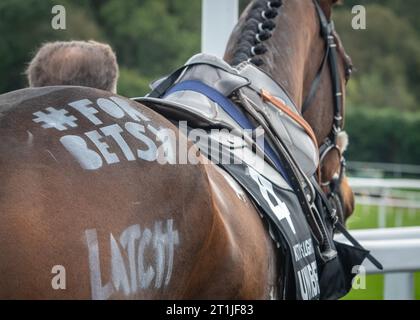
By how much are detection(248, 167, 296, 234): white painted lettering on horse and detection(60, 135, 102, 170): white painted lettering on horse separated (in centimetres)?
84

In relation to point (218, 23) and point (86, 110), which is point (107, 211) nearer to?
point (86, 110)

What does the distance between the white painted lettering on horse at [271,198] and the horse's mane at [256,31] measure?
0.92 m

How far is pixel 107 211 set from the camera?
6.43ft

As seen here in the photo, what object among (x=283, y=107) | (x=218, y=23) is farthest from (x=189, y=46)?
(x=283, y=107)

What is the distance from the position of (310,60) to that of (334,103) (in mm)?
259

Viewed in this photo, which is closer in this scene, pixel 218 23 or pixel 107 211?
pixel 107 211

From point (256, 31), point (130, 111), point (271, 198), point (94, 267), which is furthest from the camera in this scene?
point (256, 31)

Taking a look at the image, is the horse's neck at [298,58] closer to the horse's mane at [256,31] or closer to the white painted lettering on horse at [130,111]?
the horse's mane at [256,31]

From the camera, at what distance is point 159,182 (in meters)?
2.12
